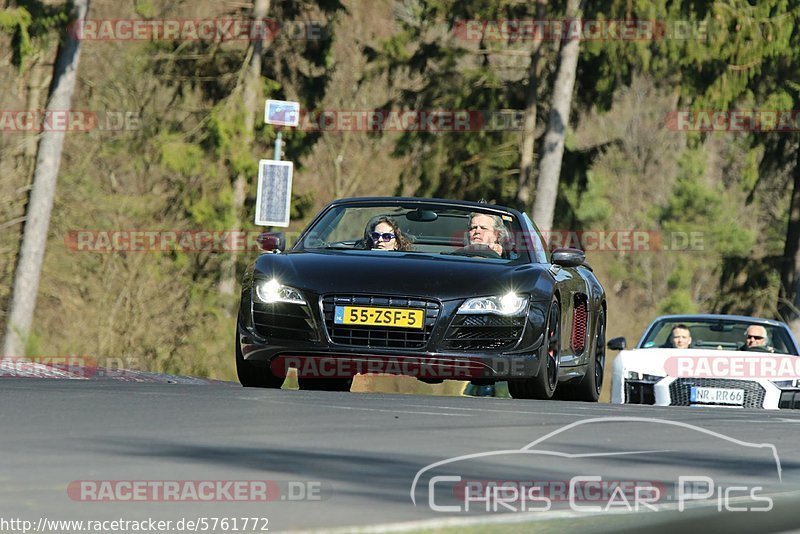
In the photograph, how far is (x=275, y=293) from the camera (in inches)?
425

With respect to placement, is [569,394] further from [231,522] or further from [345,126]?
[345,126]

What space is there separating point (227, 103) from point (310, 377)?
962 inches

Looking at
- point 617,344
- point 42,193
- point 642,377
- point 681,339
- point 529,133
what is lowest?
point 642,377

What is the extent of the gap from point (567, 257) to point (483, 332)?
5.15 ft

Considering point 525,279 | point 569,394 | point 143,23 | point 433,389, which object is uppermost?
point 143,23

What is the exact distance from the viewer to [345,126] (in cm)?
4297

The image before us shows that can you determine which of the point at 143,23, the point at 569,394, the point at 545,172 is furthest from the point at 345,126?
the point at 569,394

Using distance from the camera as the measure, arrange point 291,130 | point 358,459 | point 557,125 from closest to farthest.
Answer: point 358,459, point 557,125, point 291,130

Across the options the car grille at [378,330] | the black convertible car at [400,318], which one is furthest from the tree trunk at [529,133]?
the car grille at [378,330]

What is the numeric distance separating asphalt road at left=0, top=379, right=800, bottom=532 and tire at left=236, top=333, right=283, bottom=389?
110cm

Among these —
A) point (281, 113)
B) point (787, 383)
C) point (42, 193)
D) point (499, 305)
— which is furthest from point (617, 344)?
point (42, 193)

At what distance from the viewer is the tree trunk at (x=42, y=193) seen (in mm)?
26156

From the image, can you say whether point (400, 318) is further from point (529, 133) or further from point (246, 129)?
point (246, 129)

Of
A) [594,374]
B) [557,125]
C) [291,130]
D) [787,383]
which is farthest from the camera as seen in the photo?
[291,130]
